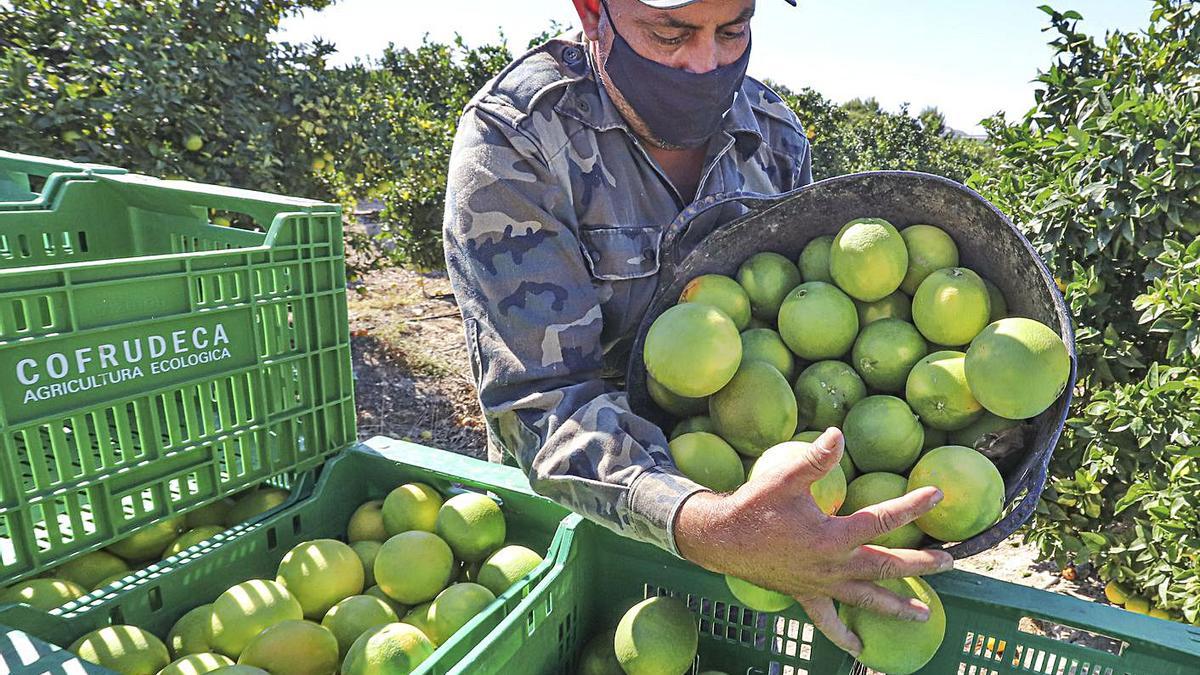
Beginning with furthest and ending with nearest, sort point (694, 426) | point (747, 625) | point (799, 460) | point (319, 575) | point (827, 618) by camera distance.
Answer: point (319, 575) < point (747, 625) < point (694, 426) < point (827, 618) < point (799, 460)

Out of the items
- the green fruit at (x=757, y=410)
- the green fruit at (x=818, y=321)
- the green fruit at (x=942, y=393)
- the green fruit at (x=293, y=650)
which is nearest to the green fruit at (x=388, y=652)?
the green fruit at (x=293, y=650)

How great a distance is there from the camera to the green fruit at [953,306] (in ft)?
4.93

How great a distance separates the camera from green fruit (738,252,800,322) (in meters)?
1.73

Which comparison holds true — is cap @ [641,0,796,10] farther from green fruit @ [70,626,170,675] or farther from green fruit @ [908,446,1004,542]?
green fruit @ [70,626,170,675]

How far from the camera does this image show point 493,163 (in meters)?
1.82

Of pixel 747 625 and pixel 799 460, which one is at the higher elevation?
pixel 799 460

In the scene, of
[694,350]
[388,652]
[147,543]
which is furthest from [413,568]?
[694,350]

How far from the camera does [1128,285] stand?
3.52m

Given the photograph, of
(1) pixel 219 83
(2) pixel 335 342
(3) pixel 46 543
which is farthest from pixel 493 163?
(1) pixel 219 83

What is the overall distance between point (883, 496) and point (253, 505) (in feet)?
5.74

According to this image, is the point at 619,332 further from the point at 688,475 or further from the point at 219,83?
the point at 219,83

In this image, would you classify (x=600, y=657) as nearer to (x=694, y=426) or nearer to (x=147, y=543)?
(x=694, y=426)

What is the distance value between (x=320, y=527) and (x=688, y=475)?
1252 mm

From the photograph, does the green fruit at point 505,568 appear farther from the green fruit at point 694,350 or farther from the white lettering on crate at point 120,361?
the white lettering on crate at point 120,361
